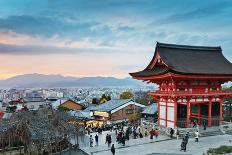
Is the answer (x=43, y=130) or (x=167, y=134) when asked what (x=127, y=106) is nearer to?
(x=167, y=134)

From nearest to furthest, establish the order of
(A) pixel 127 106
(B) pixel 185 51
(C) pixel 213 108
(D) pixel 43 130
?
(D) pixel 43 130, (C) pixel 213 108, (B) pixel 185 51, (A) pixel 127 106

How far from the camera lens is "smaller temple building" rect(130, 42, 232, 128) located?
127 feet

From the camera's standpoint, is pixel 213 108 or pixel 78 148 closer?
pixel 78 148

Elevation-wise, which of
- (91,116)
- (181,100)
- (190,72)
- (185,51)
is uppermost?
(185,51)

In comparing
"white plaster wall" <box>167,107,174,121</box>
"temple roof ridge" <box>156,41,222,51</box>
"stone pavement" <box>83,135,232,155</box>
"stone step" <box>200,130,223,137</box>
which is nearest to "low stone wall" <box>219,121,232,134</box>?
"stone step" <box>200,130,223,137</box>

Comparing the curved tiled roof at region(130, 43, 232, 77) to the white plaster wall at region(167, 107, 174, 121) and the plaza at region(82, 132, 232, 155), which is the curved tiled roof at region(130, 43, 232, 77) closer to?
the white plaster wall at region(167, 107, 174, 121)

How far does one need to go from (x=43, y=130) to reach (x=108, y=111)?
1360 inches

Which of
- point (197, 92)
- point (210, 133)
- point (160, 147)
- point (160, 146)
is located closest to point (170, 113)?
point (197, 92)

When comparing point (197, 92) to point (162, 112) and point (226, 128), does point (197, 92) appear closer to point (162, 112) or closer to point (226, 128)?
point (162, 112)

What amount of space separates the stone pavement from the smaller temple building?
4.69 metres

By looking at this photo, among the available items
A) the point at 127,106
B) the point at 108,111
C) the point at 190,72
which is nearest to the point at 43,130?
the point at 190,72

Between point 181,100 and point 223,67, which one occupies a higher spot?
point 223,67

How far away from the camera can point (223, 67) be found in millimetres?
42719

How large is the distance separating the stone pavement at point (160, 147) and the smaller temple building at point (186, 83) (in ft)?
15.4
